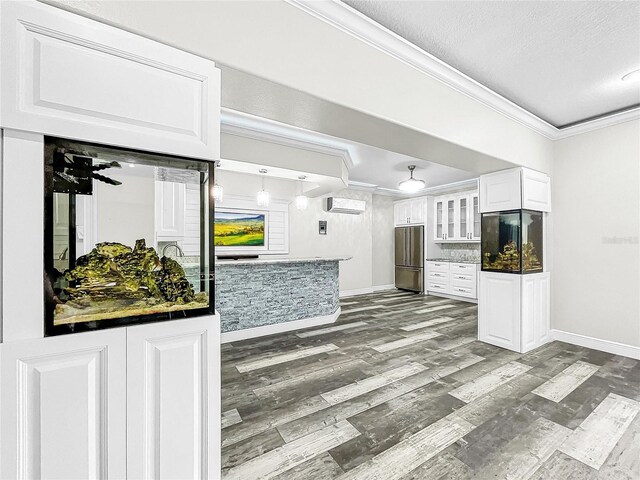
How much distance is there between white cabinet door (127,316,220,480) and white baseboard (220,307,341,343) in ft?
8.25

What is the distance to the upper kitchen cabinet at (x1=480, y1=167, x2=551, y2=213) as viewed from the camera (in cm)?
339

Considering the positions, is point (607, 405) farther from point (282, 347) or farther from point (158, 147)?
point (158, 147)

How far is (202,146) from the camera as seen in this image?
1.33 meters

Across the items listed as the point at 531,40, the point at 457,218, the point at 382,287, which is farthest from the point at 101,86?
the point at 382,287

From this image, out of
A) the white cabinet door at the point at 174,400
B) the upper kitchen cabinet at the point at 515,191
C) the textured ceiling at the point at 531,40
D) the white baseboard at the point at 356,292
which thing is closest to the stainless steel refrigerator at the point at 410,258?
the white baseboard at the point at 356,292

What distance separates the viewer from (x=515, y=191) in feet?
11.2

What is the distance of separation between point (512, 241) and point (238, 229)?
428 cm

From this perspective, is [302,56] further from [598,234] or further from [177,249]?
[598,234]

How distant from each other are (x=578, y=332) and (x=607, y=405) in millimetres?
1655

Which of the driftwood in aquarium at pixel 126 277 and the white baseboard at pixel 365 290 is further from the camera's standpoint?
the white baseboard at pixel 365 290

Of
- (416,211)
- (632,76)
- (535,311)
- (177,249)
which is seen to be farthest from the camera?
(416,211)

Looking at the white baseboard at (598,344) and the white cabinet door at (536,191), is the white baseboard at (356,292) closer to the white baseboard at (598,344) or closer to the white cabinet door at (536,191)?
the white baseboard at (598,344)

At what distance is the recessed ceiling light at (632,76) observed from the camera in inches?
97.2

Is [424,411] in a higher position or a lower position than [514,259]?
lower
